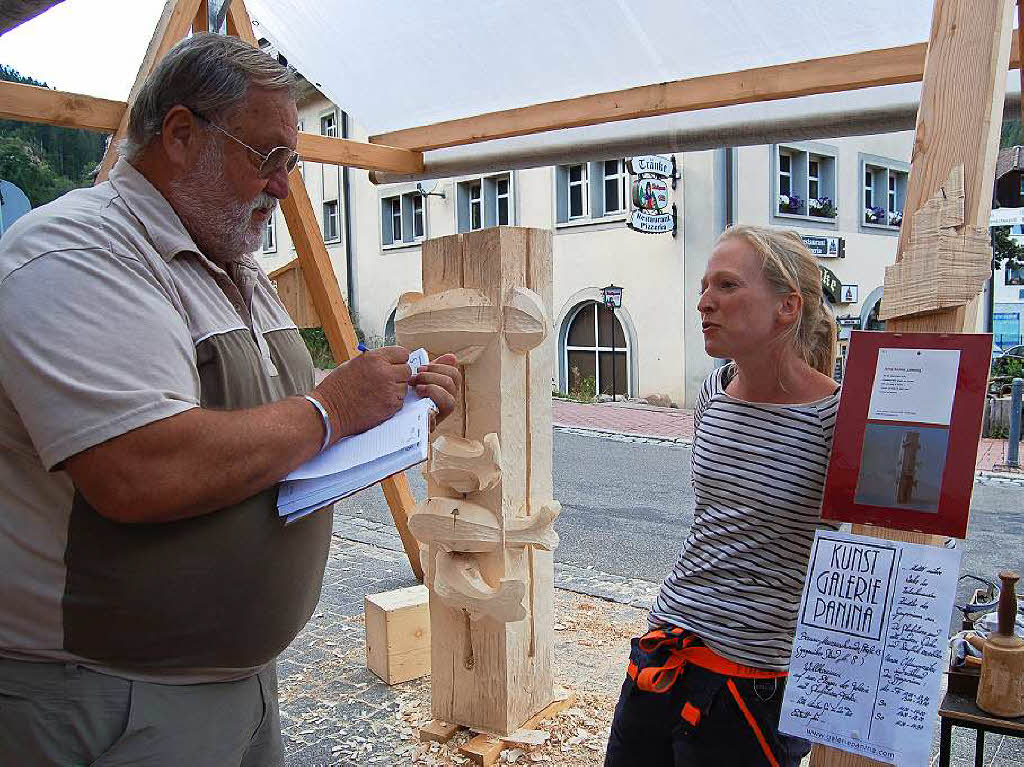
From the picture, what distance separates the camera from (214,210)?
141 cm

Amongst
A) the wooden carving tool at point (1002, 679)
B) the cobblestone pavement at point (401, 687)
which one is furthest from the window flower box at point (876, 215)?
the wooden carving tool at point (1002, 679)

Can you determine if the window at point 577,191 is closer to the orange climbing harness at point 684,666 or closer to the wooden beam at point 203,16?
the wooden beam at point 203,16

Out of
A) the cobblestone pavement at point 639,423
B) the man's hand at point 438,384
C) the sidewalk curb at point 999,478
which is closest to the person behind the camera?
the man's hand at point 438,384

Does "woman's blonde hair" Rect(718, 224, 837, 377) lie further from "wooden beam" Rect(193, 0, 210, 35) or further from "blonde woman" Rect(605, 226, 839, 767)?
"wooden beam" Rect(193, 0, 210, 35)

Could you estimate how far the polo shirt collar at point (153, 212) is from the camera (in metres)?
1.31

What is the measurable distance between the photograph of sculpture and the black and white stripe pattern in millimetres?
254

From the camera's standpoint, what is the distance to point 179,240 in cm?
133

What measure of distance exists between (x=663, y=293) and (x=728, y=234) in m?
12.6

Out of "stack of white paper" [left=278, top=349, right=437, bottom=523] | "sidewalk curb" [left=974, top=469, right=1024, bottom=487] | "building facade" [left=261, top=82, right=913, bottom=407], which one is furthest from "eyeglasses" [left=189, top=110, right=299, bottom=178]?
"building facade" [left=261, top=82, right=913, bottom=407]

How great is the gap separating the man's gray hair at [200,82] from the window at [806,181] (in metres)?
13.8

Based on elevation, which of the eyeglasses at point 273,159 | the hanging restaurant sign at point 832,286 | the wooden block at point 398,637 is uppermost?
the hanging restaurant sign at point 832,286

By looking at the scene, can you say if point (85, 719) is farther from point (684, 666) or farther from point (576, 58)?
point (576, 58)

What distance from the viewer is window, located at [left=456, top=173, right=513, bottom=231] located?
1645cm

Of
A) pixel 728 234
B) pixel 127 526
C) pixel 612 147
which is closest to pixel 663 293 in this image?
pixel 612 147
